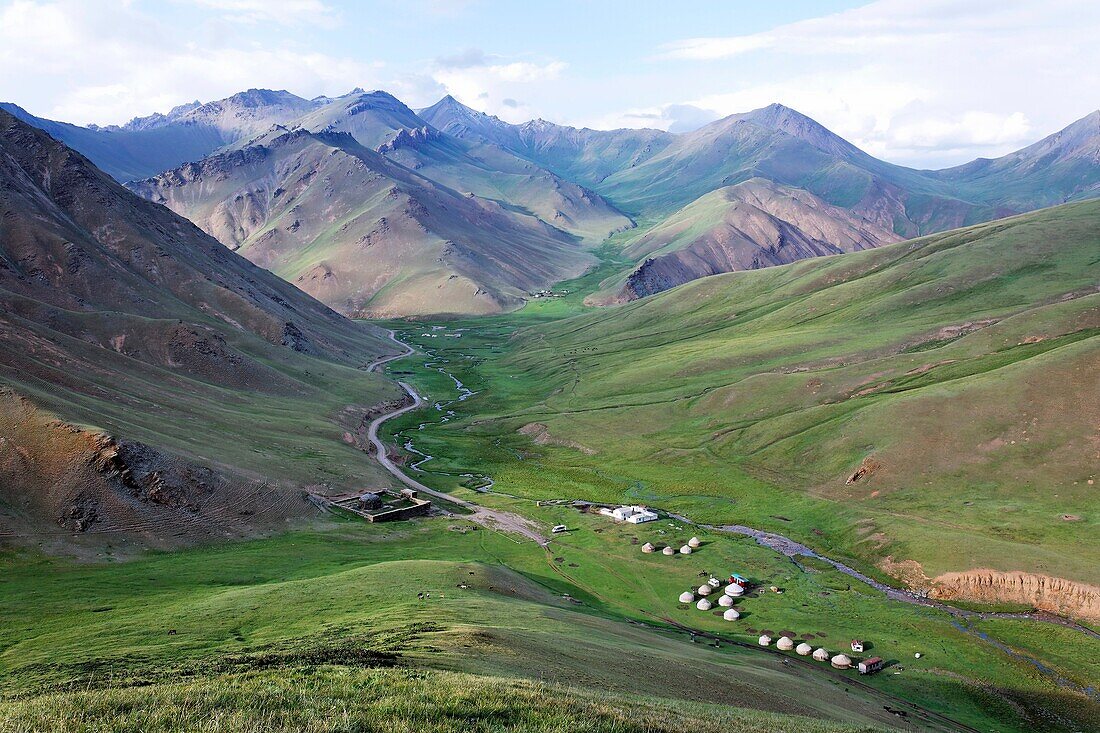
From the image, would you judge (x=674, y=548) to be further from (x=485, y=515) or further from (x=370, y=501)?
(x=370, y=501)

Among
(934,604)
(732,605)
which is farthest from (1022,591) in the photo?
(732,605)

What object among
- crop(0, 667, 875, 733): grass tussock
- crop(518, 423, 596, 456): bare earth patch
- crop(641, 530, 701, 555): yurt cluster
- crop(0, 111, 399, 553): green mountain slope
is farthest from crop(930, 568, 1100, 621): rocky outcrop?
crop(0, 111, 399, 553): green mountain slope

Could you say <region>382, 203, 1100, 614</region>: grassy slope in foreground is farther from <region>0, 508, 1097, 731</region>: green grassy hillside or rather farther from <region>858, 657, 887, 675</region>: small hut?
<region>858, 657, 887, 675</region>: small hut

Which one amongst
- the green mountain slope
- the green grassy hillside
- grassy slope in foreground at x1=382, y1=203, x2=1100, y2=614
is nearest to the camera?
the green grassy hillside

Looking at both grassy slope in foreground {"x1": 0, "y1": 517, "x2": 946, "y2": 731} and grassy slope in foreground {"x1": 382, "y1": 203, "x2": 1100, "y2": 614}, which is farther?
grassy slope in foreground {"x1": 382, "y1": 203, "x2": 1100, "y2": 614}

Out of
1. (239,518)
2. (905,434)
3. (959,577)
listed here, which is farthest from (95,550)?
(905,434)

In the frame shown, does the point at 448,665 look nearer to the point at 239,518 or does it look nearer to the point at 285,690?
the point at 285,690
